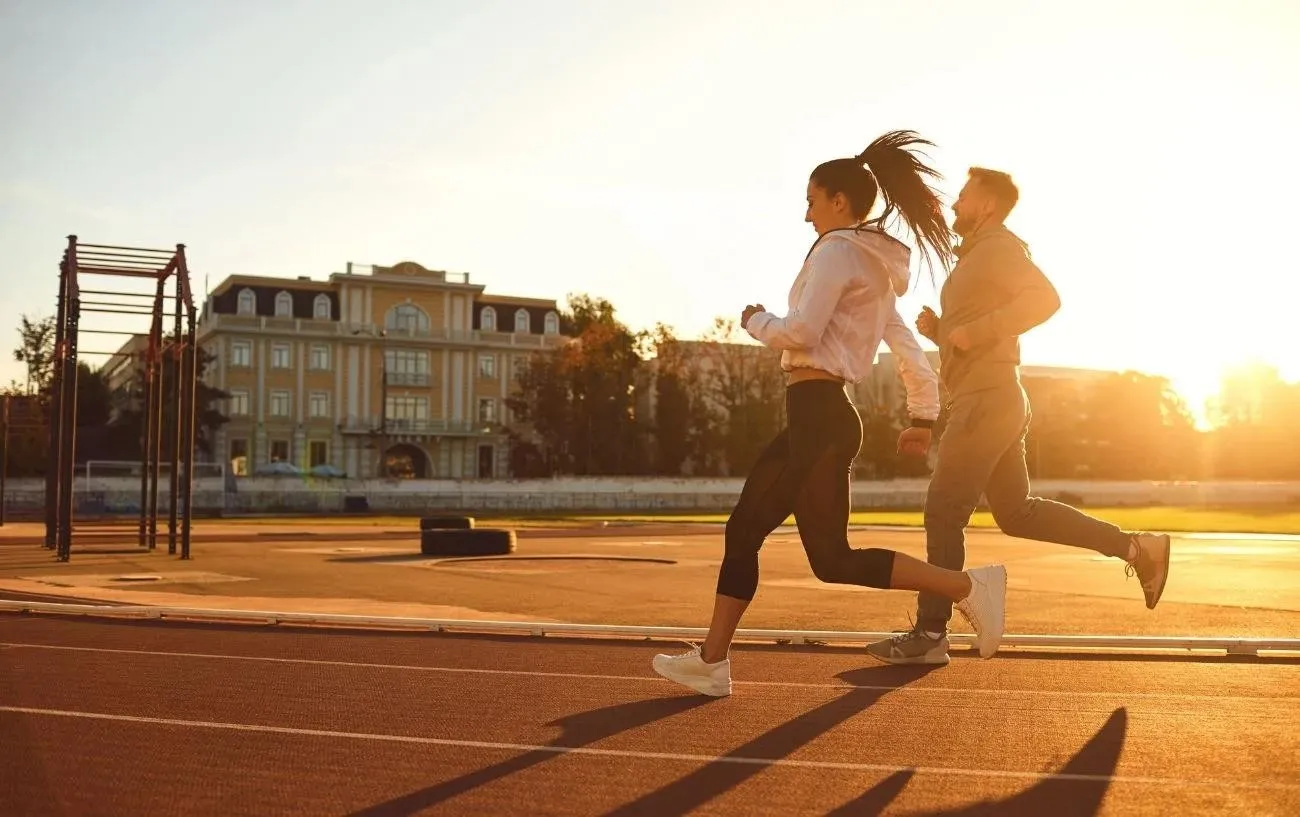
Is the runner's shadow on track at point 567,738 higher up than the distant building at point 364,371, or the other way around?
the distant building at point 364,371

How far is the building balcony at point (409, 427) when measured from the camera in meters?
82.0

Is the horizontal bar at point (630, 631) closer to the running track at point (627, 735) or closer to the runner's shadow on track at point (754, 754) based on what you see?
the running track at point (627, 735)

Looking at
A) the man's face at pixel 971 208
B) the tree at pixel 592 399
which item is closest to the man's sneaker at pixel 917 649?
the man's face at pixel 971 208

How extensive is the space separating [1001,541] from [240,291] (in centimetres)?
6574

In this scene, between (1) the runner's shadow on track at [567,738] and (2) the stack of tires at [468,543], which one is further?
(2) the stack of tires at [468,543]

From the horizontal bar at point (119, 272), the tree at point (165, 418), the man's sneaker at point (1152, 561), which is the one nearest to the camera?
the man's sneaker at point (1152, 561)

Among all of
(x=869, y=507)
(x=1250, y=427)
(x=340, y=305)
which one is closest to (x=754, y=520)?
(x=869, y=507)

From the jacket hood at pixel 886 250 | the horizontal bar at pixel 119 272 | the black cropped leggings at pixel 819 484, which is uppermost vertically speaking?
the horizontal bar at pixel 119 272

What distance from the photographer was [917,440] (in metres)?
5.43

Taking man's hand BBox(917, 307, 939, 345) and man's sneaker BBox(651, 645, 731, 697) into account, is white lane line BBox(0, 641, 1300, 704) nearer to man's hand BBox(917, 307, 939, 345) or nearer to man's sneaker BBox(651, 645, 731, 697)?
man's sneaker BBox(651, 645, 731, 697)

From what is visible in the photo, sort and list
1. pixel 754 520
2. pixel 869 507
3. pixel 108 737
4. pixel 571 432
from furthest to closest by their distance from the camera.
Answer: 1. pixel 571 432
2. pixel 869 507
3. pixel 754 520
4. pixel 108 737

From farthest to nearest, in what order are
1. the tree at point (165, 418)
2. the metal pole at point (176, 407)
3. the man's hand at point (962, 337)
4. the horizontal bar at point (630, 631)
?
1. the tree at point (165, 418)
2. the metal pole at point (176, 407)
3. the horizontal bar at point (630, 631)
4. the man's hand at point (962, 337)

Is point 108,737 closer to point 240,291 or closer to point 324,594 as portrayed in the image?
point 324,594

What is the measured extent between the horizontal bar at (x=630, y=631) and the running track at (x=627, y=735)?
0.16 meters
